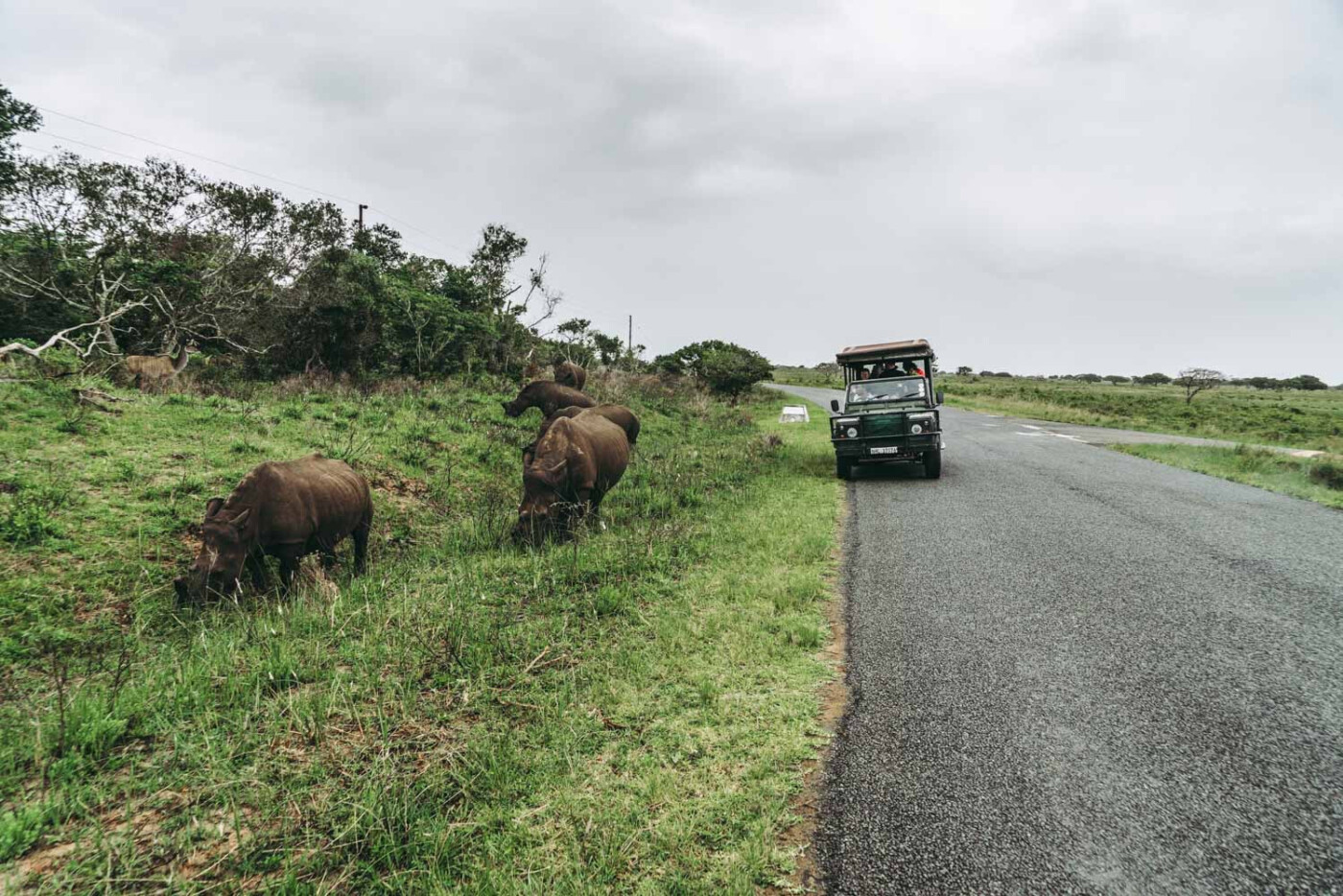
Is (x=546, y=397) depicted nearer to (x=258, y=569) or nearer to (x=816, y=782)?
(x=258, y=569)

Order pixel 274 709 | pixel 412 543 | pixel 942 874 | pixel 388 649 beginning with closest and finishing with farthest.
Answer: pixel 942 874 → pixel 274 709 → pixel 388 649 → pixel 412 543

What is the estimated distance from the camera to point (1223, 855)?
2436mm

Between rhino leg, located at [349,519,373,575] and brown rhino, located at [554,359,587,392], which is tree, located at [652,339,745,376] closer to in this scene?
brown rhino, located at [554,359,587,392]

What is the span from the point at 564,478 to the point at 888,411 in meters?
7.70

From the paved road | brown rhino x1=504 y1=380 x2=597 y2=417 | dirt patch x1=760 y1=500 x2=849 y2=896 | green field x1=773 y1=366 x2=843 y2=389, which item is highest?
green field x1=773 y1=366 x2=843 y2=389

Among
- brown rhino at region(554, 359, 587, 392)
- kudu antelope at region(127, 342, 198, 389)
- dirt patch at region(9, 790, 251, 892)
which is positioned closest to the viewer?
dirt patch at region(9, 790, 251, 892)

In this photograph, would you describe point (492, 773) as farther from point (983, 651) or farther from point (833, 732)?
point (983, 651)

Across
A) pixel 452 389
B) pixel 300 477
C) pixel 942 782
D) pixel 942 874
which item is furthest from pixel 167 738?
pixel 452 389

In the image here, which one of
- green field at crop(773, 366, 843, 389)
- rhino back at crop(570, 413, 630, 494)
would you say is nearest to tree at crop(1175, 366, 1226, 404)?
green field at crop(773, 366, 843, 389)

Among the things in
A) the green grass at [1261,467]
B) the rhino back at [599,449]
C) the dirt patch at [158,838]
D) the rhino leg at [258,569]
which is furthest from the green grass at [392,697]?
the green grass at [1261,467]

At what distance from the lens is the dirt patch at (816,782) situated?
238 centimetres

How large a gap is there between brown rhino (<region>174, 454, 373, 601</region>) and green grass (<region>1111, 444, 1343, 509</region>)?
1584cm

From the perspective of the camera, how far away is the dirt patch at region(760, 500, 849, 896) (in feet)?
7.82

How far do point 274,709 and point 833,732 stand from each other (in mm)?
3526
